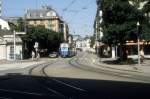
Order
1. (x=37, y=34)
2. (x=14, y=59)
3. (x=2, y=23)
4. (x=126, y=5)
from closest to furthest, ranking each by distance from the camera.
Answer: (x=126, y=5) → (x=14, y=59) → (x=37, y=34) → (x=2, y=23)

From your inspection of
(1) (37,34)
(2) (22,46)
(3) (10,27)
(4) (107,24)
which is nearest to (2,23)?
(3) (10,27)

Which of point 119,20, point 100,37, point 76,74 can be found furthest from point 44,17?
point 76,74

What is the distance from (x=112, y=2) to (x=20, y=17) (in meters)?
59.6

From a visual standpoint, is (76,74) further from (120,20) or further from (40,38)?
(40,38)

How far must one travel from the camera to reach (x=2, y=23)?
392 feet

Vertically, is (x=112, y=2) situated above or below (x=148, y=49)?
above

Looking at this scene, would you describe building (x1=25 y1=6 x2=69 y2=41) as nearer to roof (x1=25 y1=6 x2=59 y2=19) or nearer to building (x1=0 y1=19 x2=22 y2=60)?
roof (x1=25 y1=6 x2=59 y2=19)

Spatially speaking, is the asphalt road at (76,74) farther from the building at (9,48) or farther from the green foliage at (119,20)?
the building at (9,48)

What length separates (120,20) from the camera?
5703 cm

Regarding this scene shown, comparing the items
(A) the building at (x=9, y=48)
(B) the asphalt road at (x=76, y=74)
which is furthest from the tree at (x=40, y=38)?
(B) the asphalt road at (x=76, y=74)

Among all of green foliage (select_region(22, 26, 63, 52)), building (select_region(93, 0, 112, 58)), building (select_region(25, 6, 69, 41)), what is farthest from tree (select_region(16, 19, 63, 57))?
building (select_region(25, 6, 69, 41))

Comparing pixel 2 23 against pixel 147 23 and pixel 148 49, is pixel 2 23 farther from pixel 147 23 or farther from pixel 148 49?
pixel 147 23

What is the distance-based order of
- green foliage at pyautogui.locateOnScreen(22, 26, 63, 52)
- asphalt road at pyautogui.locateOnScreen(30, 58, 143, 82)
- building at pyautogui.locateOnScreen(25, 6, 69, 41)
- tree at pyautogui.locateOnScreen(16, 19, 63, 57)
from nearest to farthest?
asphalt road at pyautogui.locateOnScreen(30, 58, 143, 82)
tree at pyautogui.locateOnScreen(16, 19, 63, 57)
green foliage at pyautogui.locateOnScreen(22, 26, 63, 52)
building at pyautogui.locateOnScreen(25, 6, 69, 41)

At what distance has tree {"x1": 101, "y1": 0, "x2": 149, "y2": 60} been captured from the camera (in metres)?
55.5
